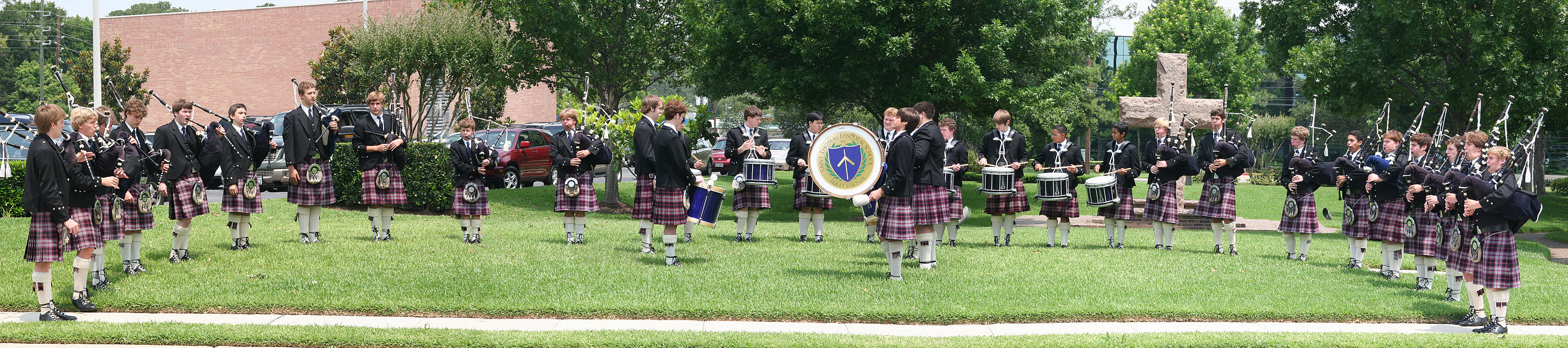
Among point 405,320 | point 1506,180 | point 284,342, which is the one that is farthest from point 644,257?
point 1506,180

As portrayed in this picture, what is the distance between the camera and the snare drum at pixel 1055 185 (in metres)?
10.6

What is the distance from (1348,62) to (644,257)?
13.7 metres

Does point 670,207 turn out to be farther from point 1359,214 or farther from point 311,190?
point 1359,214

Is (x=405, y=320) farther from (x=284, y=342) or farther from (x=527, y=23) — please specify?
(x=527, y=23)

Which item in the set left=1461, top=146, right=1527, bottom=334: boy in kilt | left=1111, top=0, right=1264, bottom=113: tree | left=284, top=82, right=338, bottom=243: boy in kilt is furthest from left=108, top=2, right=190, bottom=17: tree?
left=1461, top=146, right=1527, bottom=334: boy in kilt

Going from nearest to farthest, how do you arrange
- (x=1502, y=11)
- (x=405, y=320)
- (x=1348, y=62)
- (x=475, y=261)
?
(x=405, y=320) → (x=475, y=261) → (x=1502, y=11) → (x=1348, y=62)

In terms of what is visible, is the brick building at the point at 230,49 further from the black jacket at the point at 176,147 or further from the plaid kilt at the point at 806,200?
the black jacket at the point at 176,147

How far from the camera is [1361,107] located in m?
18.5

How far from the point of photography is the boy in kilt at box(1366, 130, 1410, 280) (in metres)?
8.97

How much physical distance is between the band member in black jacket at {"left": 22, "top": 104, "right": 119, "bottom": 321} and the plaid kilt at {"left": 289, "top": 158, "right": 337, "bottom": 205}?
2.92 metres

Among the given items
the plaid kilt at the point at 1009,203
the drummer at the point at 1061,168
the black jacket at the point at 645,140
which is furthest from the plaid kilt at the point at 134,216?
the drummer at the point at 1061,168

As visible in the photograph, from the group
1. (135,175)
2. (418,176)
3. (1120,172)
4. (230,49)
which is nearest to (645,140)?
(135,175)

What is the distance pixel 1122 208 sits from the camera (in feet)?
36.6

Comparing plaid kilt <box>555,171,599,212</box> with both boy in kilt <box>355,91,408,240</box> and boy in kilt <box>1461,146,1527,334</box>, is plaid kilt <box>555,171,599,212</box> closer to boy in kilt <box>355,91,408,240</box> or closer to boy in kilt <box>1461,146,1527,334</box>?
boy in kilt <box>355,91,408,240</box>
